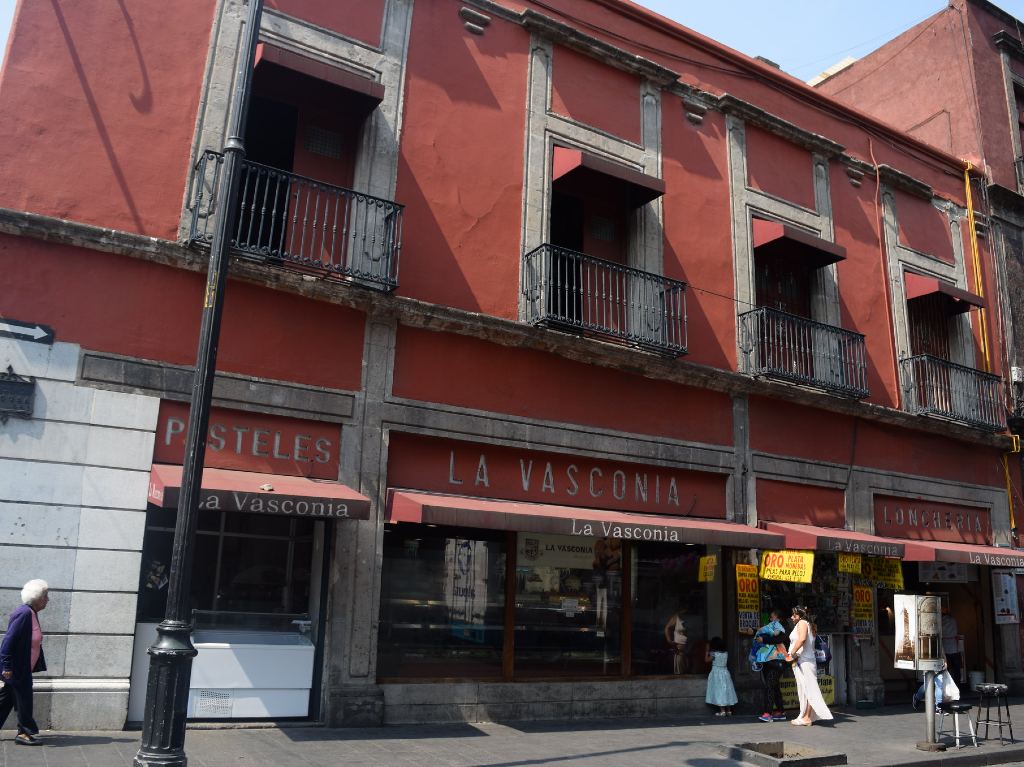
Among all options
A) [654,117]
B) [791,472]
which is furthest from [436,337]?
[791,472]

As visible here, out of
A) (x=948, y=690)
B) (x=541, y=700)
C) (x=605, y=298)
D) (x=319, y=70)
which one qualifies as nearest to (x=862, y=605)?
(x=948, y=690)

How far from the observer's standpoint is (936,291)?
15.9 metres

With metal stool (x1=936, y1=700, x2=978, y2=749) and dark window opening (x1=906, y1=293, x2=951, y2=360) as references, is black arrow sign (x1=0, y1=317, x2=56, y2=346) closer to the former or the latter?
metal stool (x1=936, y1=700, x2=978, y2=749)

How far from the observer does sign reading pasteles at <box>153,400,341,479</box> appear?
8.84 metres

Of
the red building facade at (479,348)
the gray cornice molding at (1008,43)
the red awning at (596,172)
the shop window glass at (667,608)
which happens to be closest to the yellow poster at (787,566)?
the red building facade at (479,348)

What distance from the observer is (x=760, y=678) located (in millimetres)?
12469

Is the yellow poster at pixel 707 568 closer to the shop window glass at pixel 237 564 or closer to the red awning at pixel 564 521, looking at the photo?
the red awning at pixel 564 521

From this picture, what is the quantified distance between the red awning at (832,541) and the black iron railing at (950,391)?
3.26 metres

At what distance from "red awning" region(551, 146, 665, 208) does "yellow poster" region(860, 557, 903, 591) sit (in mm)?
7217

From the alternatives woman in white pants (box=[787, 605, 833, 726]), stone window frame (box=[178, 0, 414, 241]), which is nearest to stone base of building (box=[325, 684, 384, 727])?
stone window frame (box=[178, 0, 414, 241])

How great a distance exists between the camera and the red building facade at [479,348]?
883 centimetres

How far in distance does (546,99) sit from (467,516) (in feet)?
21.2

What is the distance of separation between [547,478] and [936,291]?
934 centimetres

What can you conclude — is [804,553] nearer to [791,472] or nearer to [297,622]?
[791,472]
